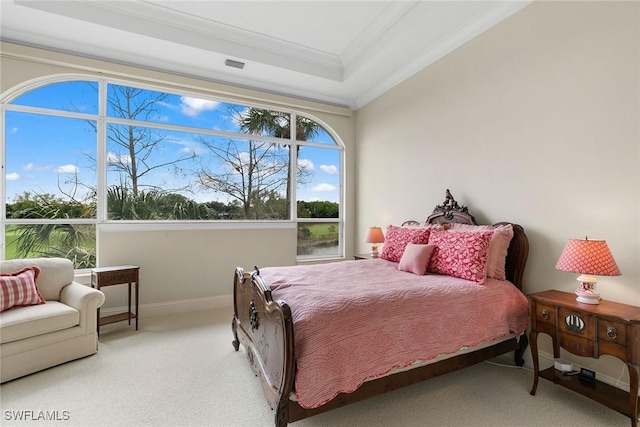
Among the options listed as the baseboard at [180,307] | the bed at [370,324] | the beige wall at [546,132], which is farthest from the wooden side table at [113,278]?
the beige wall at [546,132]

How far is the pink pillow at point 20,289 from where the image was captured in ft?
8.09

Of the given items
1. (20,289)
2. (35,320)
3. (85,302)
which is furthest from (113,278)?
(35,320)

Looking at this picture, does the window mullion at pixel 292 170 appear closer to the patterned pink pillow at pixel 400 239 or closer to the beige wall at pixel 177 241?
the beige wall at pixel 177 241

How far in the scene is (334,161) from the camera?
17.0 ft

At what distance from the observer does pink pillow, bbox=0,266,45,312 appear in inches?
97.1

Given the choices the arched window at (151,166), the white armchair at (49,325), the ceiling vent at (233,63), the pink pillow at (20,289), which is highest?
the ceiling vent at (233,63)

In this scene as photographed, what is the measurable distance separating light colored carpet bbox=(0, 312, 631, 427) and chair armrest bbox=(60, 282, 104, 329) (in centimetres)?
33

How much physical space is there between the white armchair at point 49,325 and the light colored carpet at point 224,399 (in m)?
0.11

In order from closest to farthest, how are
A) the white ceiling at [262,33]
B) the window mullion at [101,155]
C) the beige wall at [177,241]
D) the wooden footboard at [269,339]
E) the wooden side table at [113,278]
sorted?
the wooden footboard at [269,339], the white ceiling at [262,33], the wooden side table at [113,278], the beige wall at [177,241], the window mullion at [101,155]

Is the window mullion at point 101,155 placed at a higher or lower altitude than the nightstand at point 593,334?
higher

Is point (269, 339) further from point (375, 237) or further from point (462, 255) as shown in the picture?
point (375, 237)

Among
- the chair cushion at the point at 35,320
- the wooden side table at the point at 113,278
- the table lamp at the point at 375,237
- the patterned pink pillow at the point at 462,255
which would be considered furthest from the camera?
the table lamp at the point at 375,237

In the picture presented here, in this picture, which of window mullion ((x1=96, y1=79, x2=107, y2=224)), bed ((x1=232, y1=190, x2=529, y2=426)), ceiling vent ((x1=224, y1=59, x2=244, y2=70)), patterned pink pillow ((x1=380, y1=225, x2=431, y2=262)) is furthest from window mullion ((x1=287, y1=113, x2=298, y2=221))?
window mullion ((x1=96, y1=79, x2=107, y2=224))

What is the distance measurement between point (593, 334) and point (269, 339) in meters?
1.99
